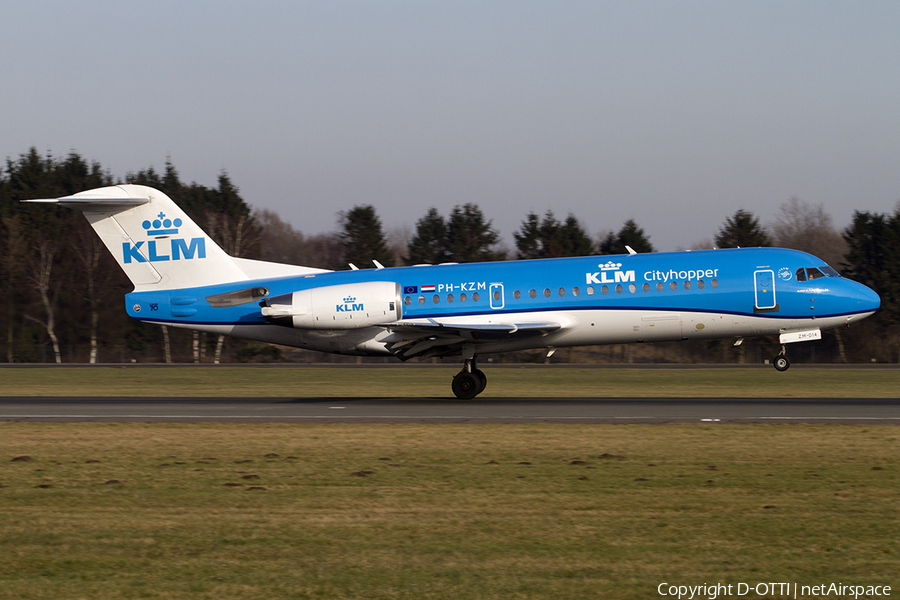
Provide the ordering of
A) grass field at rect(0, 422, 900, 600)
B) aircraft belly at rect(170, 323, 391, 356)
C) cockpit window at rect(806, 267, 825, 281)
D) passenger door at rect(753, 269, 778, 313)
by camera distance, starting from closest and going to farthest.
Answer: grass field at rect(0, 422, 900, 600) → passenger door at rect(753, 269, 778, 313) → cockpit window at rect(806, 267, 825, 281) → aircraft belly at rect(170, 323, 391, 356)

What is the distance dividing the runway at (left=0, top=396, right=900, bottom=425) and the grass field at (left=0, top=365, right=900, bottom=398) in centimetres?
352

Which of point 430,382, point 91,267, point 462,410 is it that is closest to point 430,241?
point 91,267

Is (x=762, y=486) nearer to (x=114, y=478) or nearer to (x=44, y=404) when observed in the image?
(x=114, y=478)

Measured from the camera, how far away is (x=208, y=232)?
232ft

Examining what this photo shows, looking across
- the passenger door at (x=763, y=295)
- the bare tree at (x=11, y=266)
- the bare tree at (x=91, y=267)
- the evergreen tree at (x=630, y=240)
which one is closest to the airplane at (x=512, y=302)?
the passenger door at (x=763, y=295)

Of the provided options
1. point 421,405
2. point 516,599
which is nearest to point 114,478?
point 516,599

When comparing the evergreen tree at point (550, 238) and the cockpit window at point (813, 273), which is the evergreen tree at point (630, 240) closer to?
the evergreen tree at point (550, 238)

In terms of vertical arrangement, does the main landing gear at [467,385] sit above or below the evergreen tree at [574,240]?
below

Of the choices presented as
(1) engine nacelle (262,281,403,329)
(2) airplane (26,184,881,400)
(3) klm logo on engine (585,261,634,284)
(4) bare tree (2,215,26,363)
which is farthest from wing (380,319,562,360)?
(4) bare tree (2,215,26,363)

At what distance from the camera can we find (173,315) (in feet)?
85.5

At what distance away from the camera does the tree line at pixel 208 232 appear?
5044 centimetres

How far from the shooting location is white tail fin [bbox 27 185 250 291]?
26.0m

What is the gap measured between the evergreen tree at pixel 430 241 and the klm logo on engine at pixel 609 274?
56.9 metres

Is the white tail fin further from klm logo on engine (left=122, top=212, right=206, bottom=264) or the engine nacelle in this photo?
the engine nacelle
